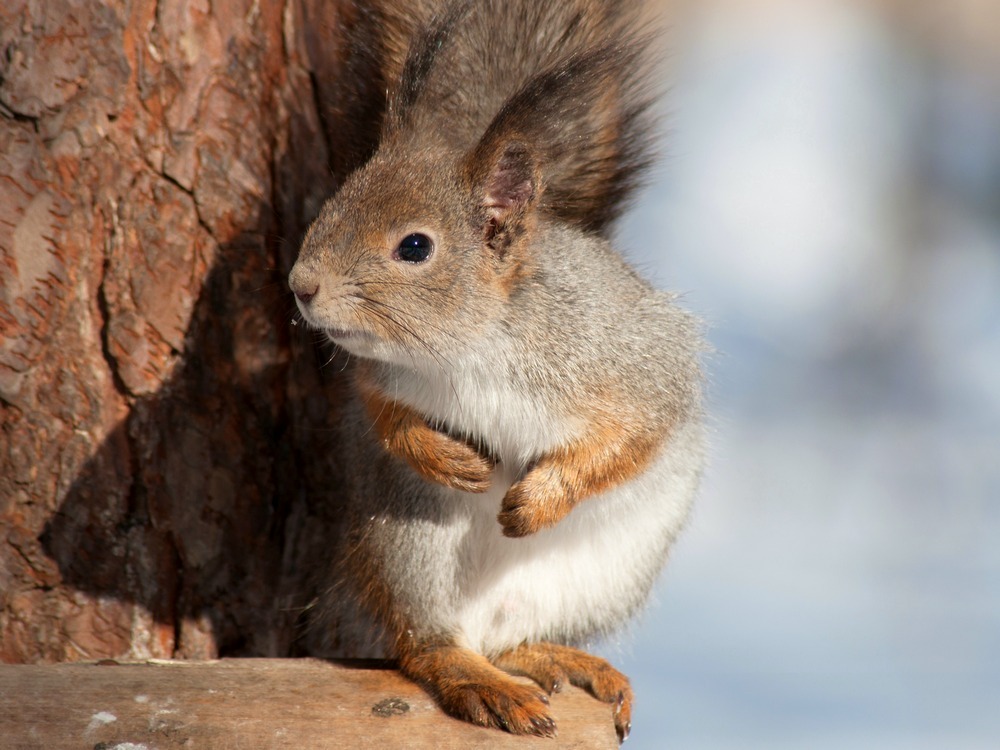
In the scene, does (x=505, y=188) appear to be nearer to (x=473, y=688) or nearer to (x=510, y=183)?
(x=510, y=183)

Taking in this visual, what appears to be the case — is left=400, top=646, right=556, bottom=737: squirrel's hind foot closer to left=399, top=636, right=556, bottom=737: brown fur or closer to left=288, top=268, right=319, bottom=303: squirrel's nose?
left=399, top=636, right=556, bottom=737: brown fur

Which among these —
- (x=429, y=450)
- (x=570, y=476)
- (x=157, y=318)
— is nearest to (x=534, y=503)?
(x=570, y=476)

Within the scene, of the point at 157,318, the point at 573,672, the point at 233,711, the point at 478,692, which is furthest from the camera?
the point at 157,318

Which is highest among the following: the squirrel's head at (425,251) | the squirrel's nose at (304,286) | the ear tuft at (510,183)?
the ear tuft at (510,183)

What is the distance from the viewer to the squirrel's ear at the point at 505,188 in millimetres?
1721

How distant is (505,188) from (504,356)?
0.26 meters

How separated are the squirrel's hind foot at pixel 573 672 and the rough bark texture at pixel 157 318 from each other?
19.0 inches

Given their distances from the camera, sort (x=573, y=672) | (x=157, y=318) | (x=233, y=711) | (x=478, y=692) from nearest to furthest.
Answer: (x=233, y=711) < (x=478, y=692) < (x=573, y=672) < (x=157, y=318)

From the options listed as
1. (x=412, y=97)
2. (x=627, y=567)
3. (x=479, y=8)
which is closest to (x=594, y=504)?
(x=627, y=567)

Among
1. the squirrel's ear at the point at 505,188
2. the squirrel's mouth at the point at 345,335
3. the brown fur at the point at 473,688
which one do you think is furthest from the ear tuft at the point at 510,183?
the brown fur at the point at 473,688

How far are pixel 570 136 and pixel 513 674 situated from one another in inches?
36.2

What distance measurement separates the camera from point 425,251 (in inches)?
70.5

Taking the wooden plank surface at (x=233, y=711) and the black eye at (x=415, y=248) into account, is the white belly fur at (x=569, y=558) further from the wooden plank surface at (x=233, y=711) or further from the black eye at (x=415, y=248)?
the black eye at (x=415, y=248)

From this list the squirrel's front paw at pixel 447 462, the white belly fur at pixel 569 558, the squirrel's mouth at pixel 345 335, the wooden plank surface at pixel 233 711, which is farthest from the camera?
the white belly fur at pixel 569 558
